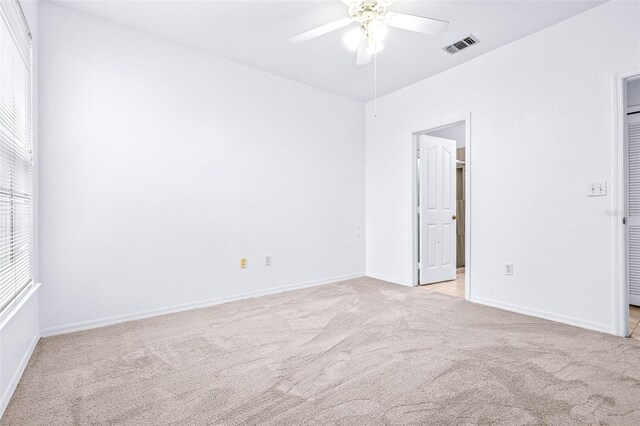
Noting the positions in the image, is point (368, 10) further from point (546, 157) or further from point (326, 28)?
point (546, 157)

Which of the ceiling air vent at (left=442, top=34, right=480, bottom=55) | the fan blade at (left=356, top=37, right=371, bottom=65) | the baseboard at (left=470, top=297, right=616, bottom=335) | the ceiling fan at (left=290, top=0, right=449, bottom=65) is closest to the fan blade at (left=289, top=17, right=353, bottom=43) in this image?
the ceiling fan at (left=290, top=0, right=449, bottom=65)

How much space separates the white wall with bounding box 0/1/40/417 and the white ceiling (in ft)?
1.46

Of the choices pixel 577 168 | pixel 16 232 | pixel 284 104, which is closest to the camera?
pixel 16 232

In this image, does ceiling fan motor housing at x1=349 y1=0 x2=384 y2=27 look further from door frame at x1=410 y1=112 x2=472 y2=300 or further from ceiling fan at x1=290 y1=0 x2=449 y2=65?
door frame at x1=410 y1=112 x2=472 y2=300

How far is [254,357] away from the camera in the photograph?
7.02 feet

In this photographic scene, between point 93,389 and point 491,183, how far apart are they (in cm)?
355

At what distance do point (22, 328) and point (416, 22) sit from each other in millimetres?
3128

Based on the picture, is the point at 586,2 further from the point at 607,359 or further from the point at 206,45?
the point at 206,45

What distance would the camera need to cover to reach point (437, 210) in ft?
14.2

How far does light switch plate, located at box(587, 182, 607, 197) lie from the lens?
2.52m

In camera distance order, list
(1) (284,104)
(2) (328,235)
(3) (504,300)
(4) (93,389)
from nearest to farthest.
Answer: (4) (93,389) < (3) (504,300) < (1) (284,104) < (2) (328,235)

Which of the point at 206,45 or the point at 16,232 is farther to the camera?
the point at 206,45

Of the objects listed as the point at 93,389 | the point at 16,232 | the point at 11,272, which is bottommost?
the point at 93,389

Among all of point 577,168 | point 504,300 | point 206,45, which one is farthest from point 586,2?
point 206,45
